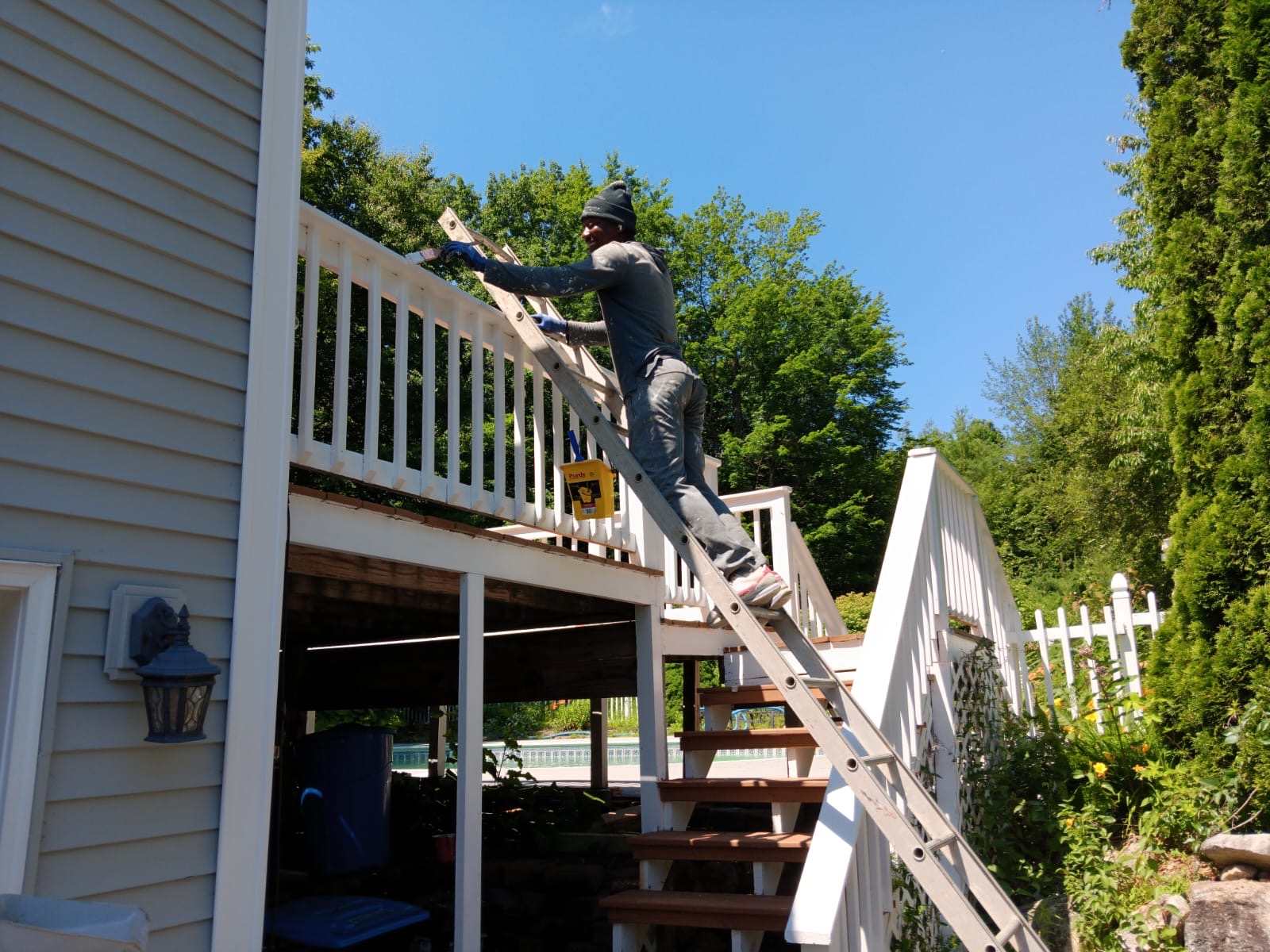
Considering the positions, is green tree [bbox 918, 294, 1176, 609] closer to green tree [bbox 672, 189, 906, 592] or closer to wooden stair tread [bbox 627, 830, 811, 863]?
green tree [bbox 672, 189, 906, 592]

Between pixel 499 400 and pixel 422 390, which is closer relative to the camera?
pixel 422 390

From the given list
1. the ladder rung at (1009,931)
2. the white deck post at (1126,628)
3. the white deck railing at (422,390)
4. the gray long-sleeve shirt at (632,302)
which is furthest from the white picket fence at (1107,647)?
the gray long-sleeve shirt at (632,302)

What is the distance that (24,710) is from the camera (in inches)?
75.3

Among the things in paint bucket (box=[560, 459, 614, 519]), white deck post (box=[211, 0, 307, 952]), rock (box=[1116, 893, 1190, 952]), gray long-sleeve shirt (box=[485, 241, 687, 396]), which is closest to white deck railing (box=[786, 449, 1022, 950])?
rock (box=[1116, 893, 1190, 952])

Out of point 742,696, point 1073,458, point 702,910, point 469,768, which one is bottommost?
point 702,910

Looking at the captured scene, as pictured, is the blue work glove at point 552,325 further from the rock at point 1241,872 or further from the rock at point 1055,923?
the rock at point 1241,872

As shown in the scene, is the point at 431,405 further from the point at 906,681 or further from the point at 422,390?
the point at 906,681

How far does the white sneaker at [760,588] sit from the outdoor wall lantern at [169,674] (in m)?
1.60

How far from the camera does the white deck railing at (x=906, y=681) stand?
2.40 metres

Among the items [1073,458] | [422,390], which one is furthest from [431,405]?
[1073,458]

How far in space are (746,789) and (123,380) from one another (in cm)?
262

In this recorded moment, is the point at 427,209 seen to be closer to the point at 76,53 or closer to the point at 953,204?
the point at 953,204

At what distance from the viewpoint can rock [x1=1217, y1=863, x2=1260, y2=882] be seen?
3.44m

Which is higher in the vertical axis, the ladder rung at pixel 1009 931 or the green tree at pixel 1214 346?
the green tree at pixel 1214 346
